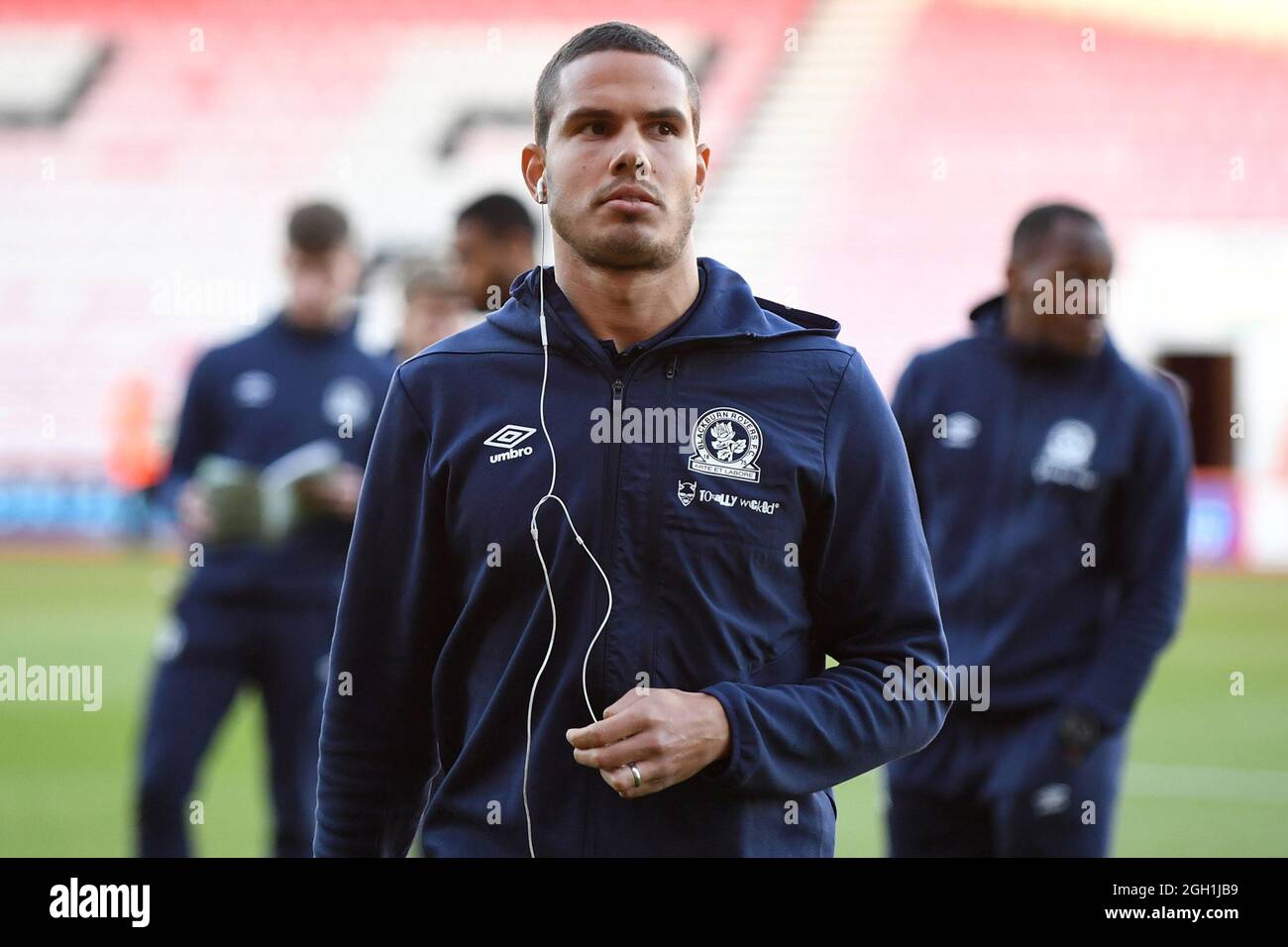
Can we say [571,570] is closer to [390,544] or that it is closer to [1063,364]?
[390,544]

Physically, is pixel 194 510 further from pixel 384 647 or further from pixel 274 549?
pixel 384 647

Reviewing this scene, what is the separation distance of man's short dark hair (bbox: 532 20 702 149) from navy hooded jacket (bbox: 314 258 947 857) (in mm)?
236

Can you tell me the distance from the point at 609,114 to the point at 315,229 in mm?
3156

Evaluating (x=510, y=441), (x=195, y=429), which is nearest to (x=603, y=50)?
(x=510, y=441)

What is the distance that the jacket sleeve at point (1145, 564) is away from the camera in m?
3.78

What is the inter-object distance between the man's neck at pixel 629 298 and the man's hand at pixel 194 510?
2.91 metres

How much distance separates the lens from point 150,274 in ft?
66.3

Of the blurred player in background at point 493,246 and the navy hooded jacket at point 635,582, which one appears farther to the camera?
the blurred player in background at point 493,246

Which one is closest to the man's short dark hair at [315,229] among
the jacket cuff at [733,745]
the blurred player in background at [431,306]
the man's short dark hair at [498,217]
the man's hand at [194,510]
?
the blurred player in background at [431,306]

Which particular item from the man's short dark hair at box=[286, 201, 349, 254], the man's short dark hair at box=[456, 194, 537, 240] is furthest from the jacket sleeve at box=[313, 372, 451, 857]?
the man's short dark hair at box=[286, 201, 349, 254]

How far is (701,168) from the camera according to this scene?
244 centimetres

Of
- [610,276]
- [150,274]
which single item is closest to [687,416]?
[610,276]

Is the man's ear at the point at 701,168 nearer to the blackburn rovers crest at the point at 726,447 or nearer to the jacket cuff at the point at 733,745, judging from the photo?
the blackburn rovers crest at the point at 726,447

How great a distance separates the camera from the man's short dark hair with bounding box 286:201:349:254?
5258 mm
